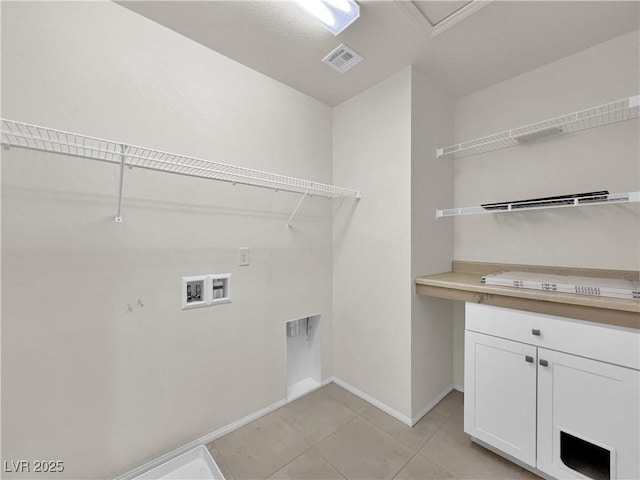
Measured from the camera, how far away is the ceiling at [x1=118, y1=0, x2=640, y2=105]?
136 centimetres

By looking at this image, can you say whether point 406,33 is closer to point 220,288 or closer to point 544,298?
point 544,298

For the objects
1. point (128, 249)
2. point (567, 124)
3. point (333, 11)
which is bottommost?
point (128, 249)

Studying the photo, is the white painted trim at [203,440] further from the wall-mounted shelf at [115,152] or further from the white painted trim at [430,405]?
the wall-mounted shelf at [115,152]

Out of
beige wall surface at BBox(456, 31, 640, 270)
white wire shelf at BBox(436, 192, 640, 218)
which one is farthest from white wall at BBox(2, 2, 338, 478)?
beige wall surface at BBox(456, 31, 640, 270)

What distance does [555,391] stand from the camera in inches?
49.5

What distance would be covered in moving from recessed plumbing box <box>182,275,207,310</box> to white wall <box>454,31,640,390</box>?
1.95 m

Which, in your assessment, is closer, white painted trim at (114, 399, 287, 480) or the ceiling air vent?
white painted trim at (114, 399, 287, 480)

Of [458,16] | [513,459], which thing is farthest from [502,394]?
[458,16]

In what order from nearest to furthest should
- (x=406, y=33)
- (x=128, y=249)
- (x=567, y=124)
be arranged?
(x=128, y=249)
(x=406, y=33)
(x=567, y=124)

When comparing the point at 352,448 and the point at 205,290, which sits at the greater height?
the point at 205,290

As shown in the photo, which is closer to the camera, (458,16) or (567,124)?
(458,16)

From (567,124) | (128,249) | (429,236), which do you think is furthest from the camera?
(429,236)

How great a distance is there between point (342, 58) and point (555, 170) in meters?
1.59

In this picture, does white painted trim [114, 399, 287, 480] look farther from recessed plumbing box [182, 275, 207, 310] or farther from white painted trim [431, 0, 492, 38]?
white painted trim [431, 0, 492, 38]
